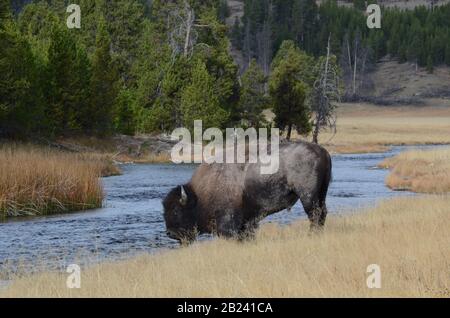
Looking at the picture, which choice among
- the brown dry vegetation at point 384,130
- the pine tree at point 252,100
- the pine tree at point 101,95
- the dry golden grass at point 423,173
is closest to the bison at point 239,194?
the dry golden grass at point 423,173

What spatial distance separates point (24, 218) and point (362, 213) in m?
8.56

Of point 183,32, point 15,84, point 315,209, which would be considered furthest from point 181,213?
point 183,32

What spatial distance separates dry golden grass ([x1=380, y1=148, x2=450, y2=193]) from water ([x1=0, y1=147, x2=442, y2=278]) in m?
0.96

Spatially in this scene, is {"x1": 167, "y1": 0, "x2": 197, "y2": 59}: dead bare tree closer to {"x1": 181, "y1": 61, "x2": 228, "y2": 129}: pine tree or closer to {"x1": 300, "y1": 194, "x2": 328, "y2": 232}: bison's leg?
{"x1": 181, "y1": 61, "x2": 228, "y2": 129}: pine tree

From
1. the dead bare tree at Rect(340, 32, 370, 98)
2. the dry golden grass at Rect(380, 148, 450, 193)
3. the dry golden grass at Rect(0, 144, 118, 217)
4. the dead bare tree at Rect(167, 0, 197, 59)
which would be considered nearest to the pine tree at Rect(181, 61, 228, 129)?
the dead bare tree at Rect(167, 0, 197, 59)

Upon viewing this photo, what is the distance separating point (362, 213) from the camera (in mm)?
16703

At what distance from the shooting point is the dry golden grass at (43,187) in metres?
18.3

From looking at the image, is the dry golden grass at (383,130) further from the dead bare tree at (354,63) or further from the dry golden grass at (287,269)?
the dry golden grass at (287,269)

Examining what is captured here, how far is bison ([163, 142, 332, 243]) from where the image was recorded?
1182 centimetres

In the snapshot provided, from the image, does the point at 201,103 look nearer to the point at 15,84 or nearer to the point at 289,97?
the point at 289,97

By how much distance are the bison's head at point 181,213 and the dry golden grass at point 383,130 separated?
46.2m

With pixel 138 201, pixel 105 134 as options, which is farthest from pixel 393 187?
Result: pixel 105 134

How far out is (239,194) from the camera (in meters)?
11.8
